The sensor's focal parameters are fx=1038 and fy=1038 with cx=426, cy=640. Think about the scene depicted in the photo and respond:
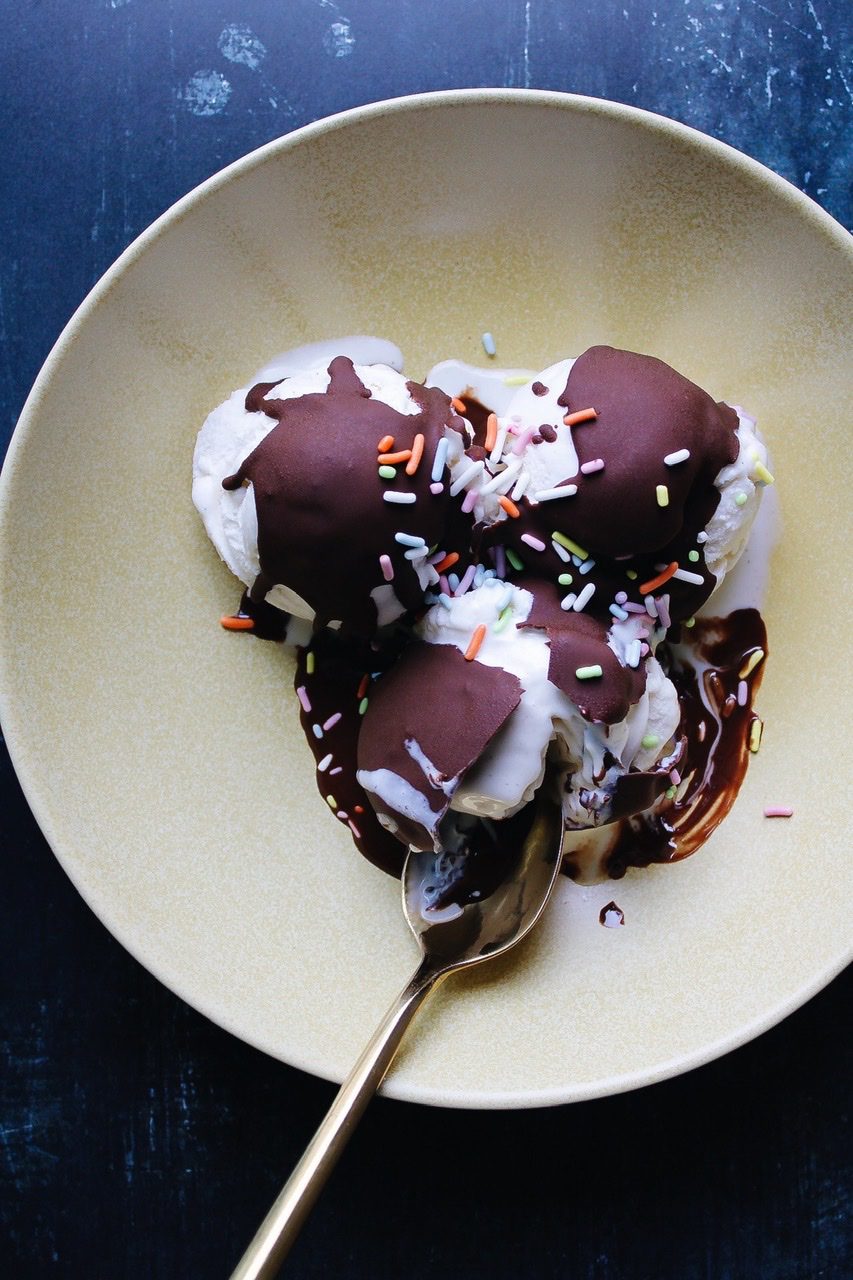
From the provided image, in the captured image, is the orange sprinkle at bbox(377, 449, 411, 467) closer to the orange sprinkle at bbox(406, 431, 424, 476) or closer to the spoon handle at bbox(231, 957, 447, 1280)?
the orange sprinkle at bbox(406, 431, 424, 476)

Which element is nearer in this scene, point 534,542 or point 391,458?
point 391,458

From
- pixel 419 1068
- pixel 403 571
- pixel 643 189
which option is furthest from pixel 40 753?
pixel 643 189

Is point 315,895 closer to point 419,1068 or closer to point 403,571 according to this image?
point 419,1068

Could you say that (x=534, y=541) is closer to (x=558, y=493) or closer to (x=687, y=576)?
(x=558, y=493)

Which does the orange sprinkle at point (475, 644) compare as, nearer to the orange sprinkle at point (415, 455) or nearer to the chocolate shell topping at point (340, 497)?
the chocolate shell topping at point (340, 497)

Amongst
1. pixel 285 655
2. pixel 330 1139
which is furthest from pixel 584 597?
pixel 330 1139

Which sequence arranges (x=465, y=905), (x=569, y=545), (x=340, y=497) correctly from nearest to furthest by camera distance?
(x=340, y=497) → (x=569, y=545) → (x=465, y=905)
